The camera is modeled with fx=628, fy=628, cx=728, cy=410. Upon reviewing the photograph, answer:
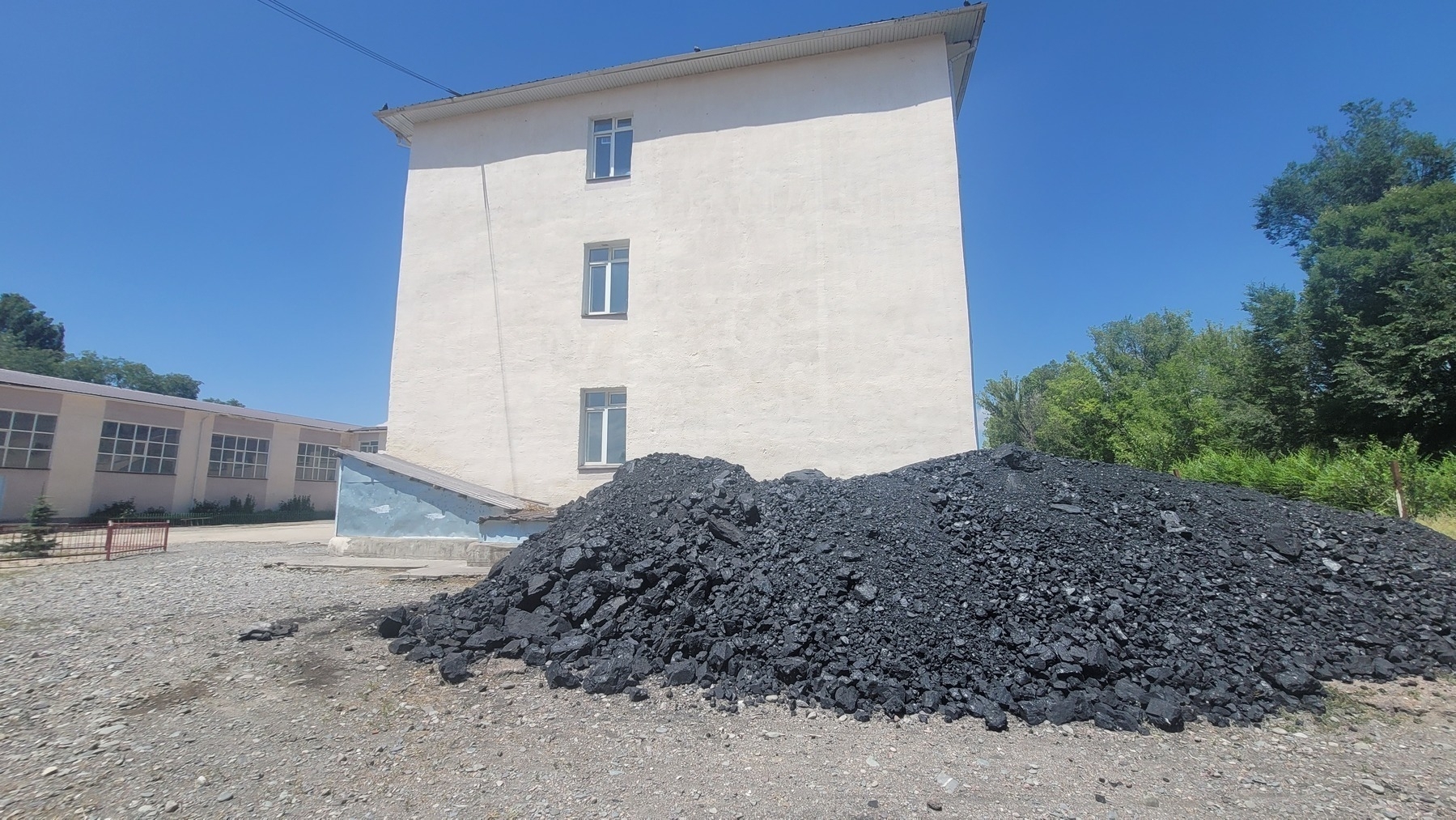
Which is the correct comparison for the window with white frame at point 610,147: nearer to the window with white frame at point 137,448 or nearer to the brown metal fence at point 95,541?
the brown metal fence at point 95,541

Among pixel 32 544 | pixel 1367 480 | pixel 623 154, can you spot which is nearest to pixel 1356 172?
pixel 1367 480

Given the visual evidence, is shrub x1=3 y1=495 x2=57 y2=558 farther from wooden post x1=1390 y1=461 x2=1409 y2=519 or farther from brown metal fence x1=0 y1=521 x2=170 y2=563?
wooden post x1=1390 y1=461 x2=1409 y2=519

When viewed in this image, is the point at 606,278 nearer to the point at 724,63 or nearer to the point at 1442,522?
the point at 724,63

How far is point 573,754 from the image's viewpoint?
13.6 ft

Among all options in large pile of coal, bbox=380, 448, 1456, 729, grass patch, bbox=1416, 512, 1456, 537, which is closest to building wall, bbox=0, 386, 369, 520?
large pile of coal, bbox=380, 448, 1456, 729

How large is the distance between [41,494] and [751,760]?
1063 inches

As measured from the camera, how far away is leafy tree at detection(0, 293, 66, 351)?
52719mm

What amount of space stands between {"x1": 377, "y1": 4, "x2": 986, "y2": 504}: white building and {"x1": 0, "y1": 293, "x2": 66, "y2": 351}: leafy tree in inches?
2505

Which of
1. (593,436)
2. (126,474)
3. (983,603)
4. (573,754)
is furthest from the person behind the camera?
(126,474)

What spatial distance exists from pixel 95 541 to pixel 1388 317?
34.4 metres

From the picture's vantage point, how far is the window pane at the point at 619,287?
1412 centimetres

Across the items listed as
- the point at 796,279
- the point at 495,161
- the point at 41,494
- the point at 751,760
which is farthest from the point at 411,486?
the point at 41,494

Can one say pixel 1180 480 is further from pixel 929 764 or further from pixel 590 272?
pixel 590 272

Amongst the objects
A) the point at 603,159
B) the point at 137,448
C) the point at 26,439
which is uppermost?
the point at 603,159
